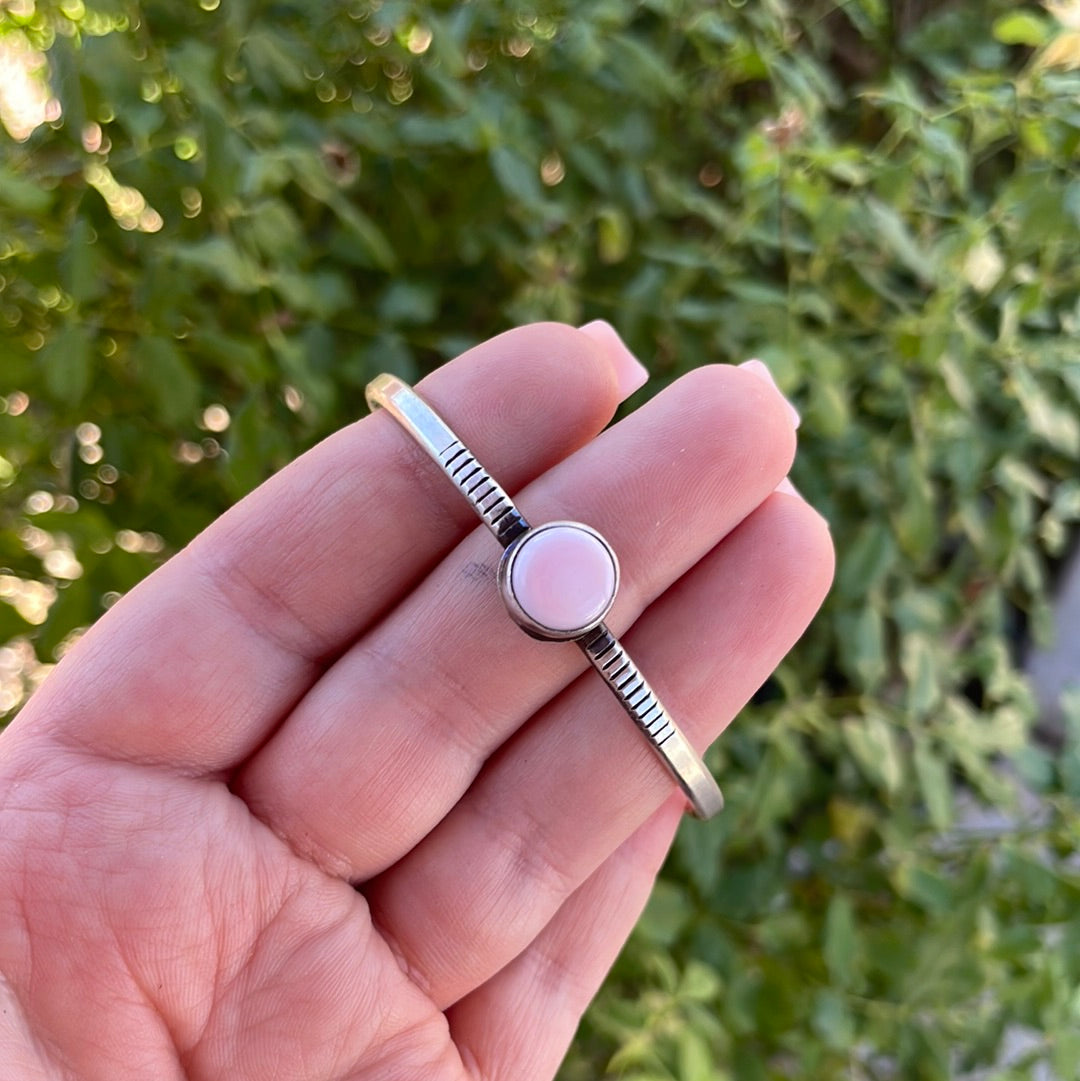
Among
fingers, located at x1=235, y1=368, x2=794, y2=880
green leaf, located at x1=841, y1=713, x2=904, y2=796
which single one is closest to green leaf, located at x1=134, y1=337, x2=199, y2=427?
fingers, located at x1=235, y1=368, x2=794, y2=880

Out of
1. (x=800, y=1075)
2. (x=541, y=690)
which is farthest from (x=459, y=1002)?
(x=800, y=1075)

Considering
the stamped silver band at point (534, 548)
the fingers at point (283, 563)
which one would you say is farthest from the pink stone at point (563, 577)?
the fingers at point (283, 563)

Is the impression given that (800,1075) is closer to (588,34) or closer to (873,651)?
(873,651)

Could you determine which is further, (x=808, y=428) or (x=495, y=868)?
(x=808, y=428)

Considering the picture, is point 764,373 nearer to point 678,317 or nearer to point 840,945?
point 678,317

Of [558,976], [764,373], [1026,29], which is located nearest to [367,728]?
[558,976]

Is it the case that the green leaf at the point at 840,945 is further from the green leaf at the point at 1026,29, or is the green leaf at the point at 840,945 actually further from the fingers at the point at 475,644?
the green leaf at the point at 1026,29
